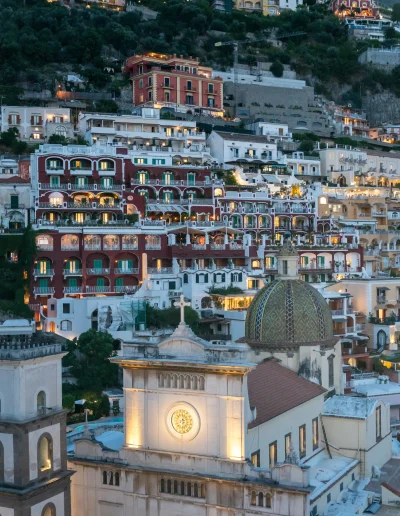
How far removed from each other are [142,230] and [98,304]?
32.1 ft

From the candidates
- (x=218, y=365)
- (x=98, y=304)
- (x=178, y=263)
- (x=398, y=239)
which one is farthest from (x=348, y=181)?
(x=218, y=365)

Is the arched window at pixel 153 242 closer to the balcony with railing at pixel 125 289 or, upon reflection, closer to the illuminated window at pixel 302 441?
the balcony with railing at pixel 125 289

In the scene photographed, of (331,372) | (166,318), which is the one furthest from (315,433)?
(166,318)

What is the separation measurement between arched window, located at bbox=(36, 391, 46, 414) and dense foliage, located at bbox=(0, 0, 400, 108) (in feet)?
251

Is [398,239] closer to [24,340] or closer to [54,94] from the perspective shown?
[54,94]

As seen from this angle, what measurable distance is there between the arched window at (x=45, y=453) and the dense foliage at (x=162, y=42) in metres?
76.9

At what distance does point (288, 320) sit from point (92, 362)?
706 inches

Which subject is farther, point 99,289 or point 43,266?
point 99,289

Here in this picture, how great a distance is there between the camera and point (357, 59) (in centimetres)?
14512

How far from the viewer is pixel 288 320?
1515 inches

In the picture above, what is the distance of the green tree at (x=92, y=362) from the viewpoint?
51.1m

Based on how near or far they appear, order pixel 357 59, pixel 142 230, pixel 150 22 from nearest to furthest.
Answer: pixel 142 230 < pixel 150 22 < pixel 357 59

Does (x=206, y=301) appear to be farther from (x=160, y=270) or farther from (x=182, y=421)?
(x=182, y=421)

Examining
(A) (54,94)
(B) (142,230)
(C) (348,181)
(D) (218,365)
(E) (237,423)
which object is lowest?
(E) (237,423)
